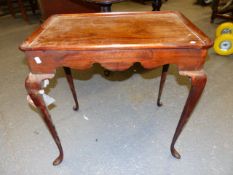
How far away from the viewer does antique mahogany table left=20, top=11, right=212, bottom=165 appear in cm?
71

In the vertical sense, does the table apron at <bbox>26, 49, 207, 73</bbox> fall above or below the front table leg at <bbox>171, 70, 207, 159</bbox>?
above

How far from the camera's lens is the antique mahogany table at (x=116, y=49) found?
0.71 m

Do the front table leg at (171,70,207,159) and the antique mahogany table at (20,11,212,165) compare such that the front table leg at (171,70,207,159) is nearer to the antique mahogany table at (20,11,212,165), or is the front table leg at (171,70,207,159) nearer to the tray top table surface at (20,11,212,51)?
the antique mahogany table at (20,11,212,165)

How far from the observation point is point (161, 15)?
3.14 ft

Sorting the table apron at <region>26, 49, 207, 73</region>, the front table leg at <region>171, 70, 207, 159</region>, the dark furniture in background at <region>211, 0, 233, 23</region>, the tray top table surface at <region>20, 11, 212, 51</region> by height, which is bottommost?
the dark furniture in background at <region>211, 0, 233, 23</region>

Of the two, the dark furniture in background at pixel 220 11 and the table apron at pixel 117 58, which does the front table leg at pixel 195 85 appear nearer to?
the table apron at pixel 117 58

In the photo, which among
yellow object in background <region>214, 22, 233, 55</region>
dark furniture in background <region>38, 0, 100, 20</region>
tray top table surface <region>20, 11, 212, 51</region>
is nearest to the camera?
tray top table surface <region>20, 11, 212, 51</region>

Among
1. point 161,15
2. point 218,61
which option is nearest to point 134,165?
point 161,15

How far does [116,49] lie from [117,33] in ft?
0.39

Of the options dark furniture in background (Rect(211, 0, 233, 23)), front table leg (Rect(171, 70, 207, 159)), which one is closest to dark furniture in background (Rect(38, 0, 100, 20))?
front table leg (Rect(171, 70, 207, 159))

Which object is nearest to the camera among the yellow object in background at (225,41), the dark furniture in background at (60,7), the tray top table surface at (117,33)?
the tray top table surface at (117,33)

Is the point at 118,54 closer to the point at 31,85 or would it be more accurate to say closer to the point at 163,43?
the point at 163,43

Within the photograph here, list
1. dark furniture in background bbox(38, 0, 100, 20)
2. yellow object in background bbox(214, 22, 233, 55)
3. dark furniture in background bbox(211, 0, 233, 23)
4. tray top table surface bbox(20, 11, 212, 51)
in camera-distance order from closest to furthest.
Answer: tray top table surface bbox(20, 11, 212, 51), yellow object in background bbox(214, 22, 233, 55), dark furniture in background bbox(38, 0, 100, 20), dark furniture in background bbox(211, 0, 233, 23)

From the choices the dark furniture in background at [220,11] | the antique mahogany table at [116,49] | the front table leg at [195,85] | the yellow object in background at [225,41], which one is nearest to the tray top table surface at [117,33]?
the antique mahogany table at [116,49]
